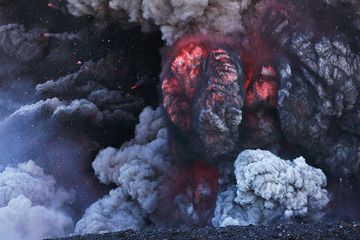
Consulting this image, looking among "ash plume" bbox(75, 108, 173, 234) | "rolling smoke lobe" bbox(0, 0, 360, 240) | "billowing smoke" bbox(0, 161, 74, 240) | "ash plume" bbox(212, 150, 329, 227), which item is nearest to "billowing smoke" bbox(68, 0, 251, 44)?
"rolling smoke lobe" bbox(0, 0, 360, 240)

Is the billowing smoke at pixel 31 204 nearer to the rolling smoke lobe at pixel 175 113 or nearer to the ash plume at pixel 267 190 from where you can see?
the rolling smoke lobe at pixel 175 113

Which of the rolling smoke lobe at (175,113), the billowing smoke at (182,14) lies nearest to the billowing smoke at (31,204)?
the rolling smoke lobe at (175,113)

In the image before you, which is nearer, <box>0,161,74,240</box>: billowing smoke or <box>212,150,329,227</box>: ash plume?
<box>212,150,329,227</box>: ash plume

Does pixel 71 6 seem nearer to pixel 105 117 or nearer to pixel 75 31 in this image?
pixel 75 31

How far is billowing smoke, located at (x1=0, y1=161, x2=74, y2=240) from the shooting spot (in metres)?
25.1

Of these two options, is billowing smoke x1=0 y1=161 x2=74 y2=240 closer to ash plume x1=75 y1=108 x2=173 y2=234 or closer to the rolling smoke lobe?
the rolling smoke lobe

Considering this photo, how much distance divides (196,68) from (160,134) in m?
4.66

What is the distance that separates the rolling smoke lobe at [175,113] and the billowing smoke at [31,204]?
7cm

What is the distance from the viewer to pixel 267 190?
71.6 feet

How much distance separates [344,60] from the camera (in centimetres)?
2247

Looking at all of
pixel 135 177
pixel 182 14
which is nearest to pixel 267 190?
pixel 135 177

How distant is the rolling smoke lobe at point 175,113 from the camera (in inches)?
885

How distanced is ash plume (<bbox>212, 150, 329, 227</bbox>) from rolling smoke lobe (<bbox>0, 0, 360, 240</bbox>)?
2.2 inches

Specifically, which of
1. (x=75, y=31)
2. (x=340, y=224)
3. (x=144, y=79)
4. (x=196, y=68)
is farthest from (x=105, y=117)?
(x=340, y=224)
